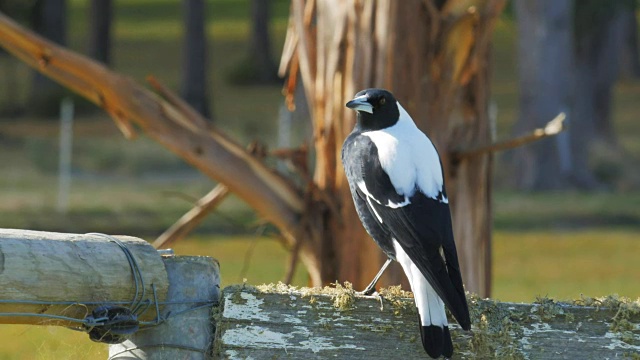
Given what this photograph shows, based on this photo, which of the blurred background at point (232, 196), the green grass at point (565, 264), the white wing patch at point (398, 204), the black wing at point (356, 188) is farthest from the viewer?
the blurred background at point (232, 196)

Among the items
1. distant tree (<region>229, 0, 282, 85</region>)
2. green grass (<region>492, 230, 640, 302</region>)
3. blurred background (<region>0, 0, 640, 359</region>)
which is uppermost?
distant tree (<region>229, 0, 282, 85</region>)

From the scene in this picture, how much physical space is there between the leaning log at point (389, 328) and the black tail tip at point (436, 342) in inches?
1.9

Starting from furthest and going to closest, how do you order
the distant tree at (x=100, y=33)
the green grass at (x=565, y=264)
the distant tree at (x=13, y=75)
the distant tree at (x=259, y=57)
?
the distant tree at (x=259, y=57) → the distant tree at (x=100, y=33) → the distant tree at (x=13, y=75) → the green grass at (x=565, y=264)

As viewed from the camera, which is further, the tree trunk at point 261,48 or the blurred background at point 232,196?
the tree trunk at point 261,48

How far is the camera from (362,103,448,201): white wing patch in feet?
11.2

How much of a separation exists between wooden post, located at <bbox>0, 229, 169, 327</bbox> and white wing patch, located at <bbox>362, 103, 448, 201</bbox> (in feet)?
3.17

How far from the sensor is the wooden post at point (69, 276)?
2.46 meters

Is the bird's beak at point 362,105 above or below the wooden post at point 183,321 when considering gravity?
above

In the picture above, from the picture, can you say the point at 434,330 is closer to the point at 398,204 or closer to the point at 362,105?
the point at 398,204

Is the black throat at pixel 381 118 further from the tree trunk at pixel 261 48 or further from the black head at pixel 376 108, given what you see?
the tree trunk at pixel 261 48

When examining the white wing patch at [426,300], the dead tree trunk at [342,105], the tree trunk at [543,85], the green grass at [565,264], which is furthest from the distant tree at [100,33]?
the white wing patch at [426,300]

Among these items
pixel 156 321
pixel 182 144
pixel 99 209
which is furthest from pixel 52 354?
pixel 99 209

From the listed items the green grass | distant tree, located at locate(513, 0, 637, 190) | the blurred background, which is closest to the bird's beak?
the blurred background

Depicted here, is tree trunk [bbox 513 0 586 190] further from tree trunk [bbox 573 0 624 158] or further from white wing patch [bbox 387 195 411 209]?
white wing patch [bbox 387 195 411 209]
